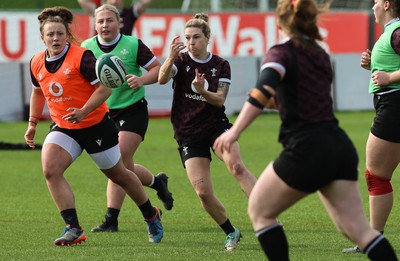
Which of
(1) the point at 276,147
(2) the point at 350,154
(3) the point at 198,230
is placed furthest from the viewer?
(1) the point at 276,147

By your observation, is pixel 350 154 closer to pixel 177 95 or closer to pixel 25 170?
pixel 177 95

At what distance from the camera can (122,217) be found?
984 cm

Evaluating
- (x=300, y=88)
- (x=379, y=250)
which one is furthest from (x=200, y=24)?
(x=379, y=250)

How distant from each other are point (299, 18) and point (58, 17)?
2.92 m

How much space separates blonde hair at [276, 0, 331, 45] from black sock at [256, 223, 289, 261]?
1108mm

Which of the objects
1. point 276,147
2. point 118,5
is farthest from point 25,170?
point 276,147

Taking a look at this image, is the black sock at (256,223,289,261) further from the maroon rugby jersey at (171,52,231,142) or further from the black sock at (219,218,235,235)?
the maroon rugby jersey at (171,52,231,142)

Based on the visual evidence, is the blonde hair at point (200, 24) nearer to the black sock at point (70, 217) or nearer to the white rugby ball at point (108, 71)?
the white rugby ball at point (108, 71)

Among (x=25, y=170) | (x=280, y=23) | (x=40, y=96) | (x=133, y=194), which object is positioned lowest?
(x=25, y=170)

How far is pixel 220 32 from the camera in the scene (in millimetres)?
22594

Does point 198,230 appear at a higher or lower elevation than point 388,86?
lower

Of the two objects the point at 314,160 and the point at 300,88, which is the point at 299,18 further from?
the point at 314,160

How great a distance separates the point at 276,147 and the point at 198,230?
8.13 meters

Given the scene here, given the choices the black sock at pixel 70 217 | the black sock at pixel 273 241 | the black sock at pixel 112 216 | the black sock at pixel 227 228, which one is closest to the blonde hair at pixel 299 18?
the black sock at pixel 273 241
